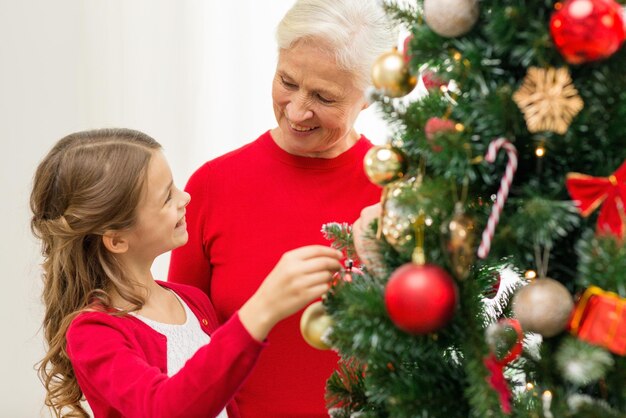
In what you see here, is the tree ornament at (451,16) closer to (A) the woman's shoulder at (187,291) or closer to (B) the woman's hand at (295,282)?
(B) the woman's hand at (295,282)

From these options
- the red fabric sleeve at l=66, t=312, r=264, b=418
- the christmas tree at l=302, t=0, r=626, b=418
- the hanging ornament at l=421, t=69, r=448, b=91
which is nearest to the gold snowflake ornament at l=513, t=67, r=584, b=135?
the christmas tree at l=302, t=0, r=626, b=418

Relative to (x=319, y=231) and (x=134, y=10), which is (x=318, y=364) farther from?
(x=134, y=10)

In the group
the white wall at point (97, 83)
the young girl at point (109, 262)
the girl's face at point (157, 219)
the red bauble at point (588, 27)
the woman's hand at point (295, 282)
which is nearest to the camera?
Result: the red bauble at point (588, 27)

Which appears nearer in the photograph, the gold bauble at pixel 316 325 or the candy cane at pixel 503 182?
the candy cane at pixel 503 182

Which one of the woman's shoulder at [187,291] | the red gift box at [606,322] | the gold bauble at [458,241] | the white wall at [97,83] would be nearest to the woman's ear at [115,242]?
the woman's shoulder at [187,291]

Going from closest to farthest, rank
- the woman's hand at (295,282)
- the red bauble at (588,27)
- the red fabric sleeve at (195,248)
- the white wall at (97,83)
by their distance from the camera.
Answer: the red bauble at (588,27), the woman's hand at (295,282), the red fabric sleeve at (195,248), the white wall at (97,83)

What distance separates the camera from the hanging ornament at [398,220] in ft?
2.77

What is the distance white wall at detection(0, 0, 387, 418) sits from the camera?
255 centimetres

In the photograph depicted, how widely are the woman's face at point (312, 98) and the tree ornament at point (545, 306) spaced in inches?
27.6

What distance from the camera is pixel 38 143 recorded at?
258cm

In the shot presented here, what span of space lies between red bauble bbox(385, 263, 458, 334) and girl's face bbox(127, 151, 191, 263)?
644 millimetres

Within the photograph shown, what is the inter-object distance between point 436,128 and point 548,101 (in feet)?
0.37

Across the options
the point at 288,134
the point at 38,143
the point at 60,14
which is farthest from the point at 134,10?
the point at 288,134

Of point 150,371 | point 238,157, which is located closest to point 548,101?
point 150,371
